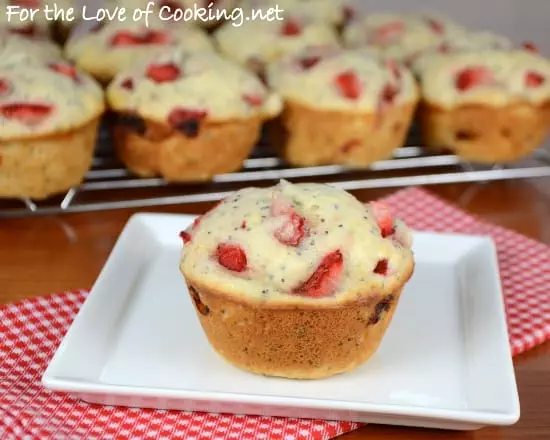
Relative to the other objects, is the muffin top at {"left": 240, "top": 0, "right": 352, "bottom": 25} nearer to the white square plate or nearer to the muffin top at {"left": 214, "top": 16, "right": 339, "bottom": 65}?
the muffin top at {"left": 214, "top": 16, "right": 339, "bottom": 65}

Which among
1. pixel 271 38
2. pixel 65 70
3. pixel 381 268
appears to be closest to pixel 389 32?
pixel 271 38

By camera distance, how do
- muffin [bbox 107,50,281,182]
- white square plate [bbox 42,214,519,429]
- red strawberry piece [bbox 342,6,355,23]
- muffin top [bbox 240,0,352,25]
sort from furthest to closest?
red strawberry piece [bbox 342,6,355,23]
muffin top [bbox 240,0,352,25]
muffin [bbox 107,50,281,182]
white square plate [bbox 42,214,519,429]

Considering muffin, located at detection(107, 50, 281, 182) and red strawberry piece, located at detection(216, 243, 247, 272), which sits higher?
red strawberry piece, located at detection(216, 243, 247, 272)

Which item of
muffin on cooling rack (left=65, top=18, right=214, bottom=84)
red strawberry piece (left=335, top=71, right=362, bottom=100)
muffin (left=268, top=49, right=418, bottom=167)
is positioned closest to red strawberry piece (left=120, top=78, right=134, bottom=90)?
muffin on cooling rack (left=65, top=18, right=214, bottom=84)

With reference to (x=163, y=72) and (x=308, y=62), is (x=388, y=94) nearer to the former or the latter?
(x=308, y=62)

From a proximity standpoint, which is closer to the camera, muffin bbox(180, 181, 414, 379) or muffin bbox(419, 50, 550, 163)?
muffin bbox(180, 181, 414, 379)

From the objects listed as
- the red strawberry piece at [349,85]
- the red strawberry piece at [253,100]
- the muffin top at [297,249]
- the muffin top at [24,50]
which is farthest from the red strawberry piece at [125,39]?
the muffin top at [297,249]

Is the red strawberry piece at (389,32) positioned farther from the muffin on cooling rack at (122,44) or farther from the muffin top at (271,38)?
the muffin on cooling rack at (122,44)
